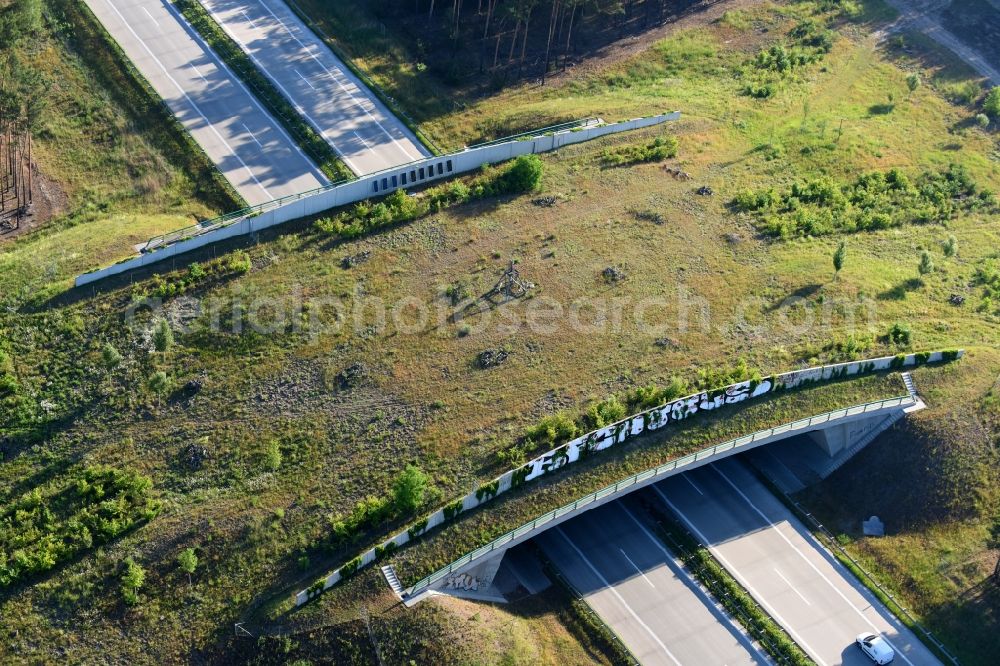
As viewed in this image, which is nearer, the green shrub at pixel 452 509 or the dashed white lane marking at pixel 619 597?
the dashed white lane marking at pixel 619 597

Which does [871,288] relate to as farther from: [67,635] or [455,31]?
[67,635]

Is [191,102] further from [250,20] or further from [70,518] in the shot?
[70,518]

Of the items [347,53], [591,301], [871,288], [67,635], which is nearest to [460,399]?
[591,301]

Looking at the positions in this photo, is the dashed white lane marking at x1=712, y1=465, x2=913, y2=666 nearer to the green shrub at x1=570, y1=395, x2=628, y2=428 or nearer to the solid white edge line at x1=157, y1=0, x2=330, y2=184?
the green shrub at x1=570, y1=395, x2=628, y2=428

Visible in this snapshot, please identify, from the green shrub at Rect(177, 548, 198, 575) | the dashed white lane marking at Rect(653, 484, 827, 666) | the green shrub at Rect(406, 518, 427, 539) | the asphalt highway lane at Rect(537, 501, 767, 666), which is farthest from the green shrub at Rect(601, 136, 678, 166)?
the green shrub at Rect(177, 548, 198, 575)

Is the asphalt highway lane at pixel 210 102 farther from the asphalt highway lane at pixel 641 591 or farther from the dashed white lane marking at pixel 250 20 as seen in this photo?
the asphalt highway lane at pixel 641 591

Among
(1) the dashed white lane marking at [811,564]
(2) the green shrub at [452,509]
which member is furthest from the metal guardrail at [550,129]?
(2) the green shrub at [452,509]
